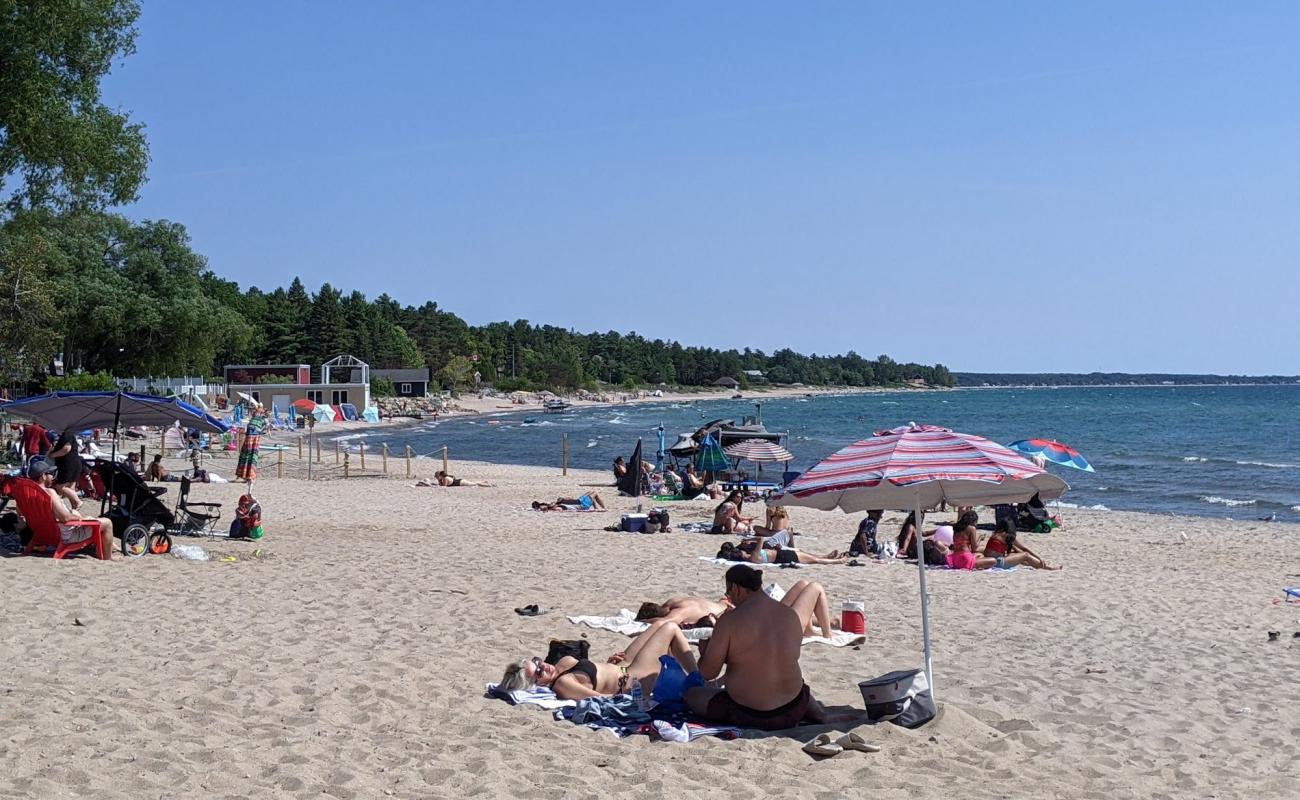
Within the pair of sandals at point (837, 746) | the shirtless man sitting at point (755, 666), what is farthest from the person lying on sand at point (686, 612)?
the pair of sandals at point (837, 746)

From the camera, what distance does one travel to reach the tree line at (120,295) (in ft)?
50.6

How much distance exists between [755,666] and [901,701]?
31.8 inches

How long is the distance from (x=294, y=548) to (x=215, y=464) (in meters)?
20.5

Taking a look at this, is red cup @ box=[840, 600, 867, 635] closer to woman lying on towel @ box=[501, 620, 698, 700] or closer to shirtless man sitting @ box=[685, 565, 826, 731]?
woman lying on towel @ box=[501, 620, 698, 700]

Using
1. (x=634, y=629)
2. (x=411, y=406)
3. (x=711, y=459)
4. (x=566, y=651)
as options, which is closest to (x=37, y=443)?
(x=711, y=459)

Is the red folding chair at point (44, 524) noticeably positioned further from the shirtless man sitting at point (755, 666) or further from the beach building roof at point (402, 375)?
the beach building roof at point (402, 375)

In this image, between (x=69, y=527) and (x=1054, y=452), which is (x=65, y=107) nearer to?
(x=69, y=527)

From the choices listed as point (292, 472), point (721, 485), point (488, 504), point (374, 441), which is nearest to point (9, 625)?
point (488, 504)

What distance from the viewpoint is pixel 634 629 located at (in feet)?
28.8

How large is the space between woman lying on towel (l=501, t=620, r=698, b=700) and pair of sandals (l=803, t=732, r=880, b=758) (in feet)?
4.04

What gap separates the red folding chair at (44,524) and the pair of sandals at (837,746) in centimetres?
799

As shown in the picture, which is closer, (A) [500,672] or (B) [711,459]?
(A) [500,672]

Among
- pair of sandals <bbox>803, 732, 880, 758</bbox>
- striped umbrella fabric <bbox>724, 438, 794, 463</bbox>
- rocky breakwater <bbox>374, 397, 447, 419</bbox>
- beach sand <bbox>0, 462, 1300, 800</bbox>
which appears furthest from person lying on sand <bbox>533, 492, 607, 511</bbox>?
rocky breakwater <bbox>374, 397, 447, 419</bbox>

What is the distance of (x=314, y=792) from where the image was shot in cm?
478
